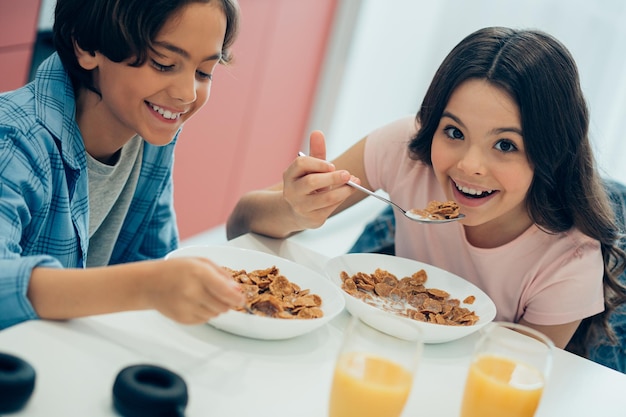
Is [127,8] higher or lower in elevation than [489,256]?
higher

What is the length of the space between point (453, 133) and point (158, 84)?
534mm

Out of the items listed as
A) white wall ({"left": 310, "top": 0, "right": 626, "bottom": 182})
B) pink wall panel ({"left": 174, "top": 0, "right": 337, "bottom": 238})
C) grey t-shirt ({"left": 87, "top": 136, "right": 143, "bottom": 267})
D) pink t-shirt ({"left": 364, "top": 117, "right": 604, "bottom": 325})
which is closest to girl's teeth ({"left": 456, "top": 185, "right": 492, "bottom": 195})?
pink t-shirt ({"left": 364, "top": 117, "right": 604, "bottom": 325})

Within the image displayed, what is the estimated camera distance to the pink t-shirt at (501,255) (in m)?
1.33

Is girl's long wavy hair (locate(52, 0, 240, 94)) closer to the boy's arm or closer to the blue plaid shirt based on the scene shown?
the blue plaid shirt

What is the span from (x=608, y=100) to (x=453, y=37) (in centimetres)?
73

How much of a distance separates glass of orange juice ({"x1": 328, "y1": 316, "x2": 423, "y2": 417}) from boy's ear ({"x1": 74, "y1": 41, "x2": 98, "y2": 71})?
28.7 inches

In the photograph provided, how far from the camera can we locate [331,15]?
3518mm

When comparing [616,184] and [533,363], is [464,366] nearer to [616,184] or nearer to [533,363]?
[533,363]

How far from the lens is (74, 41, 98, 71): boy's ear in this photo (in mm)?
1226

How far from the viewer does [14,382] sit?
2.17 feet

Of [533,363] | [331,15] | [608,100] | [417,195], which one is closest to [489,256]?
[417,195]

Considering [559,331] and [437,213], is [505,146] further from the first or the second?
[559,331]

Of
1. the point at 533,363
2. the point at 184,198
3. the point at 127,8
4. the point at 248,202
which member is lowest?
the point at 184,198

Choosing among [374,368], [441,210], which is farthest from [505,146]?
[374,368]
